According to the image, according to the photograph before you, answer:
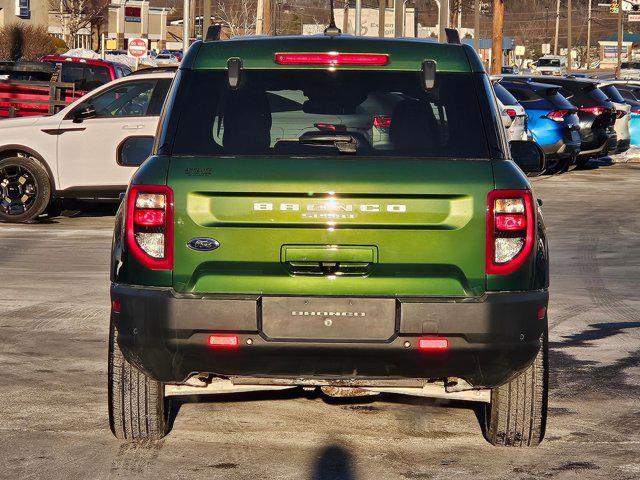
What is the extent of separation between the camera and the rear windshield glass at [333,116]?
5812mm

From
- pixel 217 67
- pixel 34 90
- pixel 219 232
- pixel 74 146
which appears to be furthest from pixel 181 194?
pixel 34 90

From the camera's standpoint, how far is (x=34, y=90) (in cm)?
2217

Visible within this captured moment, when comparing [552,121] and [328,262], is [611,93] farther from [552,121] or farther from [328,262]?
[328,262]

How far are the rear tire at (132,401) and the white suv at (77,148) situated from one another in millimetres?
10159

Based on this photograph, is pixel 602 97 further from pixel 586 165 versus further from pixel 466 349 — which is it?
pixel 466 349

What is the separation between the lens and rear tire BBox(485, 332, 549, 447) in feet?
19.8

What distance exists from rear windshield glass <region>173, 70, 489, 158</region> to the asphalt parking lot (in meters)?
1.39

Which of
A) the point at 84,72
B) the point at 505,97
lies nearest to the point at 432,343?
the point at 505,97

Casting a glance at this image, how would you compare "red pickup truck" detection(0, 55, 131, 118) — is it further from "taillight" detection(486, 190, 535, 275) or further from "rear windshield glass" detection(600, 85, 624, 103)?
"taillight" detection(486, 190, 535, 275)

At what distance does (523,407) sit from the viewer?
6.12m

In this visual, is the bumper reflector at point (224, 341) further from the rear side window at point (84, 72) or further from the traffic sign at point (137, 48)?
the traffic sign at point (137, 48)

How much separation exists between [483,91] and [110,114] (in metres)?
11.1

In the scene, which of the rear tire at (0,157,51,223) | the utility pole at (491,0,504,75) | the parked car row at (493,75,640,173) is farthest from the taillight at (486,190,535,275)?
the utility pole at (491,0,504,75)

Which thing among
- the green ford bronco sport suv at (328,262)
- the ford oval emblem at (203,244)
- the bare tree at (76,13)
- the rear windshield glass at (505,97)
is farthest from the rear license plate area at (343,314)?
the bare tree at (76,13)
